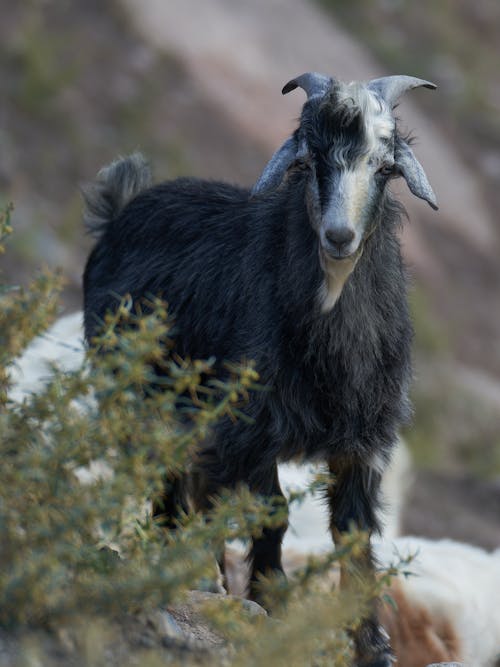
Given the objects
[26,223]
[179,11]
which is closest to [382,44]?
[179,11]

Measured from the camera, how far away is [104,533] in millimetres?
3178

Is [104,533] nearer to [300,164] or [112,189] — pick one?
[300,164]

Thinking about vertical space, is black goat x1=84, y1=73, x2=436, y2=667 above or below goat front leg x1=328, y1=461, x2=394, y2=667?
above

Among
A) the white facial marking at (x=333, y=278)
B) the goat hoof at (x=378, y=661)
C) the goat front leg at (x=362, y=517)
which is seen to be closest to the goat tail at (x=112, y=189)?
the white facial marking at (x=333, y=278)

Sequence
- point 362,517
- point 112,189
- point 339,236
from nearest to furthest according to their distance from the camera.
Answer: point 339,236 < point 362,517 < point 112,189

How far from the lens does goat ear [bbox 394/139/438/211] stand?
14.5ft

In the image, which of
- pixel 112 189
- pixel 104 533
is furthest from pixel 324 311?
pixel 112 189

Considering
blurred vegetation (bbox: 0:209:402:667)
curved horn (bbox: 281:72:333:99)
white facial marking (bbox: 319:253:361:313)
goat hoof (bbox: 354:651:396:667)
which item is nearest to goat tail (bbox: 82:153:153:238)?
curved horn (bbox: 281:72:333:99)

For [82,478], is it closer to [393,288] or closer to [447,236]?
[393,288]

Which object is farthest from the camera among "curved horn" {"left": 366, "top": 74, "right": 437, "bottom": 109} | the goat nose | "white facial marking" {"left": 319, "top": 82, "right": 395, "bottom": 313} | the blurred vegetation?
"curved horn" {"left": 366, "top": 74, "right": 437, "bottom": 109}

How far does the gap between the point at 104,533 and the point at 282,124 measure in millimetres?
14014

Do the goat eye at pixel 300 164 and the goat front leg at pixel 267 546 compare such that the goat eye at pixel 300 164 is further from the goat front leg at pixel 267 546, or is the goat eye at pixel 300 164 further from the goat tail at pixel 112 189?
the goat tail at pixel 112 189

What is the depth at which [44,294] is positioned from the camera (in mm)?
3344

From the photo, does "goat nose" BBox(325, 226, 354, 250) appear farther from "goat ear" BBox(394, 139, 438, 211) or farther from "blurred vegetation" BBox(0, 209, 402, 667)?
"blurred vegetation" BBox(0, 209, 402, 667)
